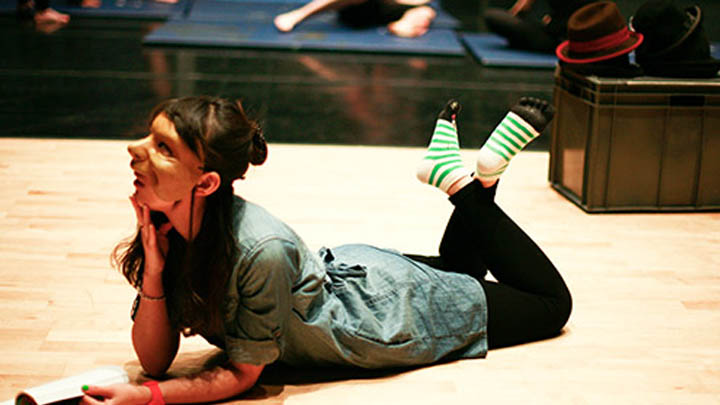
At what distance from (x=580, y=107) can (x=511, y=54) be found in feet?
10.4

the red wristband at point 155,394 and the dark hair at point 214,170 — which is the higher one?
the dark hair at point 214,170

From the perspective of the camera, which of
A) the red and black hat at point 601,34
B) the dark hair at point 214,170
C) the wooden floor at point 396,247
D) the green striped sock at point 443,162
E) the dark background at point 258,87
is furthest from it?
the dark background at point 258,87

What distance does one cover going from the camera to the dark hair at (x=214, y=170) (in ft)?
6.07

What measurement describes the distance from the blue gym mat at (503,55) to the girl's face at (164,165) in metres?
4.82

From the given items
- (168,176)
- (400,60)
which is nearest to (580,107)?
(168,176)

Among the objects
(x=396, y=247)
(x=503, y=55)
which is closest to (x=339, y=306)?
(x=396, y=247)

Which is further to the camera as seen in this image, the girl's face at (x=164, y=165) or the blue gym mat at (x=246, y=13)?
the blue gym mat at (x=246, y=13)

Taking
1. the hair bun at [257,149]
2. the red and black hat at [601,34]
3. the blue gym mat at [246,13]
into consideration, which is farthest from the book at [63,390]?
the blue gym mat at [246,13]

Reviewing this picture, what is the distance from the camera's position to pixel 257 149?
6.37 ft

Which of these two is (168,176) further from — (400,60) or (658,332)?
(400,60)

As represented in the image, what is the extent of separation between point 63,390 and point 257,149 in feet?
2.11

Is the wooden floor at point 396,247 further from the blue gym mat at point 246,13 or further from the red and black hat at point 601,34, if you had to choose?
the blue gym mat at point 246,13

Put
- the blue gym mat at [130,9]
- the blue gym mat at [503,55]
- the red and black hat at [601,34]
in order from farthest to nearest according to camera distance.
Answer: the blue gym mat at [130,9], the blue gym mat at [503,55], the red and black hat at [601,34]

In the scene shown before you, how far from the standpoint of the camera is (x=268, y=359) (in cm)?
194
